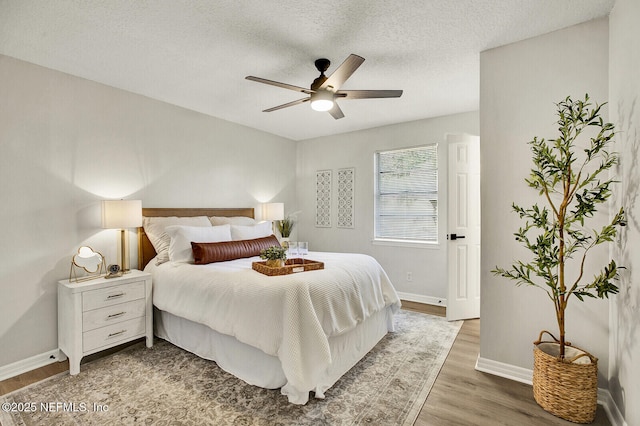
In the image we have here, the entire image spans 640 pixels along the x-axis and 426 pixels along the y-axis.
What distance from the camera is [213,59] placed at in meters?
2.62

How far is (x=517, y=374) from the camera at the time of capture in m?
2.35

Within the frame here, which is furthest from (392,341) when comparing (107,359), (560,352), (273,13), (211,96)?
(211,96)

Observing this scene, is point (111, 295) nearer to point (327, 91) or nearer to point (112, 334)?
point (112, 334)

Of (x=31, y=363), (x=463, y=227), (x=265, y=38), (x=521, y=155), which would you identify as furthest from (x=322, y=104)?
(x=31, y=363)

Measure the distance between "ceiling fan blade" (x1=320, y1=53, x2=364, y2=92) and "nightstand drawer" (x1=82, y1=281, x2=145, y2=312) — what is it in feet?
8.13

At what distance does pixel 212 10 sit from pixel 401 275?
3903 mm

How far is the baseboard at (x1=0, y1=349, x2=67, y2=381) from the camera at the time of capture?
2.46m

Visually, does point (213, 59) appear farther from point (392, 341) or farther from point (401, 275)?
point (401, 275)

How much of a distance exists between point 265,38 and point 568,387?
123 inches

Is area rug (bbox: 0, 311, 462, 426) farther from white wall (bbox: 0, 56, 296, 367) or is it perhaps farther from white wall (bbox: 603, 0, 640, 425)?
white wall (bbox: 603, 0, 640, 425)

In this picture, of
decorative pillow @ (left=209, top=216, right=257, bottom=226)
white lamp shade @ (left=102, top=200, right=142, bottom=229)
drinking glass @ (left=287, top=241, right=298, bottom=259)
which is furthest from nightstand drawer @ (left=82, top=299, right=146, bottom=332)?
drinking glass @ (left=287, top=241, right=298, bottom=259)

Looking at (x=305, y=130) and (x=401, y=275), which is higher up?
(x=305, y=130)

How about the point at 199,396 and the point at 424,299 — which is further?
the point at 424,299

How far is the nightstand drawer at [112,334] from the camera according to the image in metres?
2.52
